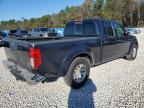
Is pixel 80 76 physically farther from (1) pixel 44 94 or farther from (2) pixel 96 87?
(1) pixel 44 94

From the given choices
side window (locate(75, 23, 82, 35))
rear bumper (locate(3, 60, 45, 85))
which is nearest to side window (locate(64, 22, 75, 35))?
side window (locate(75, 23, 82, 35))

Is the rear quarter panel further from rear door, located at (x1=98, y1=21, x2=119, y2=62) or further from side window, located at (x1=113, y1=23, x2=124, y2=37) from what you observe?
side window, located at (x1=113, y1=23, x2=124, y2=37)

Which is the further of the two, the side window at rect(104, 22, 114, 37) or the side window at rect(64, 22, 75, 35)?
the side window at rect(64, 22, 75, 35)

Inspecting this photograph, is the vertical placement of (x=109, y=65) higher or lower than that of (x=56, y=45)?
lower

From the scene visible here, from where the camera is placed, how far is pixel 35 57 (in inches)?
175

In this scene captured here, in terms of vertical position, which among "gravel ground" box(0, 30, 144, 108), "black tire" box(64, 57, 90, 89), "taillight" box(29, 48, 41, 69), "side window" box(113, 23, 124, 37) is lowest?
"gravel ground" box(0, 30, 144, 108)

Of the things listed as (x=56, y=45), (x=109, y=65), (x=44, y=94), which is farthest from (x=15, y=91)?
(x=109, y=65)

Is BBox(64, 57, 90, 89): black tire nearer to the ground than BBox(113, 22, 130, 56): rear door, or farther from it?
nearer to the ground

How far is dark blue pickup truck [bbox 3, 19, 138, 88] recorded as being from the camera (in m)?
4.60

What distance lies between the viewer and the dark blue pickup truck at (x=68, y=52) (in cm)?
460

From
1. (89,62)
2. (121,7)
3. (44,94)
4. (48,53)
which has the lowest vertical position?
(44,94)

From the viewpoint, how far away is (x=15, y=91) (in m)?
5.47

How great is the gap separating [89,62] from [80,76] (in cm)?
59

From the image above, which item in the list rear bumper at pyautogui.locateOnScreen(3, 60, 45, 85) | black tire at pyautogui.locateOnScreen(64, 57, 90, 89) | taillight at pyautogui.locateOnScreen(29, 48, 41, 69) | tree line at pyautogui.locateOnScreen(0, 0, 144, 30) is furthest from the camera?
tree line at pyautogui.locateOnScreen(0, 0, 144, 30)
